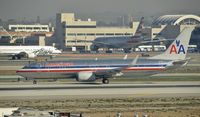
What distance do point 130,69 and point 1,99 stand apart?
82.0 feet

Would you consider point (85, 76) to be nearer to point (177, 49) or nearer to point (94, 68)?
point (94, 68)

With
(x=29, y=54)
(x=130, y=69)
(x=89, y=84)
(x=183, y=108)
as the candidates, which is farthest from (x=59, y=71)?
(x=29, y=54)

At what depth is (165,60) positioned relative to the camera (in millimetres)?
83250

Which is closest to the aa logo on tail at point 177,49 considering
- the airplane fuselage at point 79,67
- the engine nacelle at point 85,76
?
the airplane fuselage at point 79,67

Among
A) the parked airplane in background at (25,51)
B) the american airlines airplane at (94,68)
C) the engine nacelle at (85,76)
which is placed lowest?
the engine nacelle at (85,76)

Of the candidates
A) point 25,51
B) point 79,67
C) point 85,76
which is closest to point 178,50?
point 85,76

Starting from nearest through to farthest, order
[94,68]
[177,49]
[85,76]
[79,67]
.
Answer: [85,76]
[79,67]
[94,68]
[177,49]

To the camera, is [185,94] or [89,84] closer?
[185,94]

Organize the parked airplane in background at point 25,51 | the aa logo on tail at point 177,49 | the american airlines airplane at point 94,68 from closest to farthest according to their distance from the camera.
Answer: the american airlines airplane at point 94,68
the aa logo on tail at point 177,49
the parked airplane in background at point 25,51

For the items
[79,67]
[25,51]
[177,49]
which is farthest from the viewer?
[25,51]

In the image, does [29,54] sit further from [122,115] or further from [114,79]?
[122,115]

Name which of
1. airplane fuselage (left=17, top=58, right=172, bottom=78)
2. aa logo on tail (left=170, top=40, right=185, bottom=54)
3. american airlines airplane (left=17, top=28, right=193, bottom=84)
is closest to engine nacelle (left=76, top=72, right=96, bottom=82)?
american airlines airplane (left=17, top=28, right=193, bottom=84)

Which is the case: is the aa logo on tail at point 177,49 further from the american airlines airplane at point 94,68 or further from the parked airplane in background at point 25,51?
the parked airplane in background at point 25,51

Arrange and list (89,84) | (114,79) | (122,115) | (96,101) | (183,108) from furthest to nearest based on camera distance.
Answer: (114,79), (89,84), (96,101), (183,108), (122,115)
